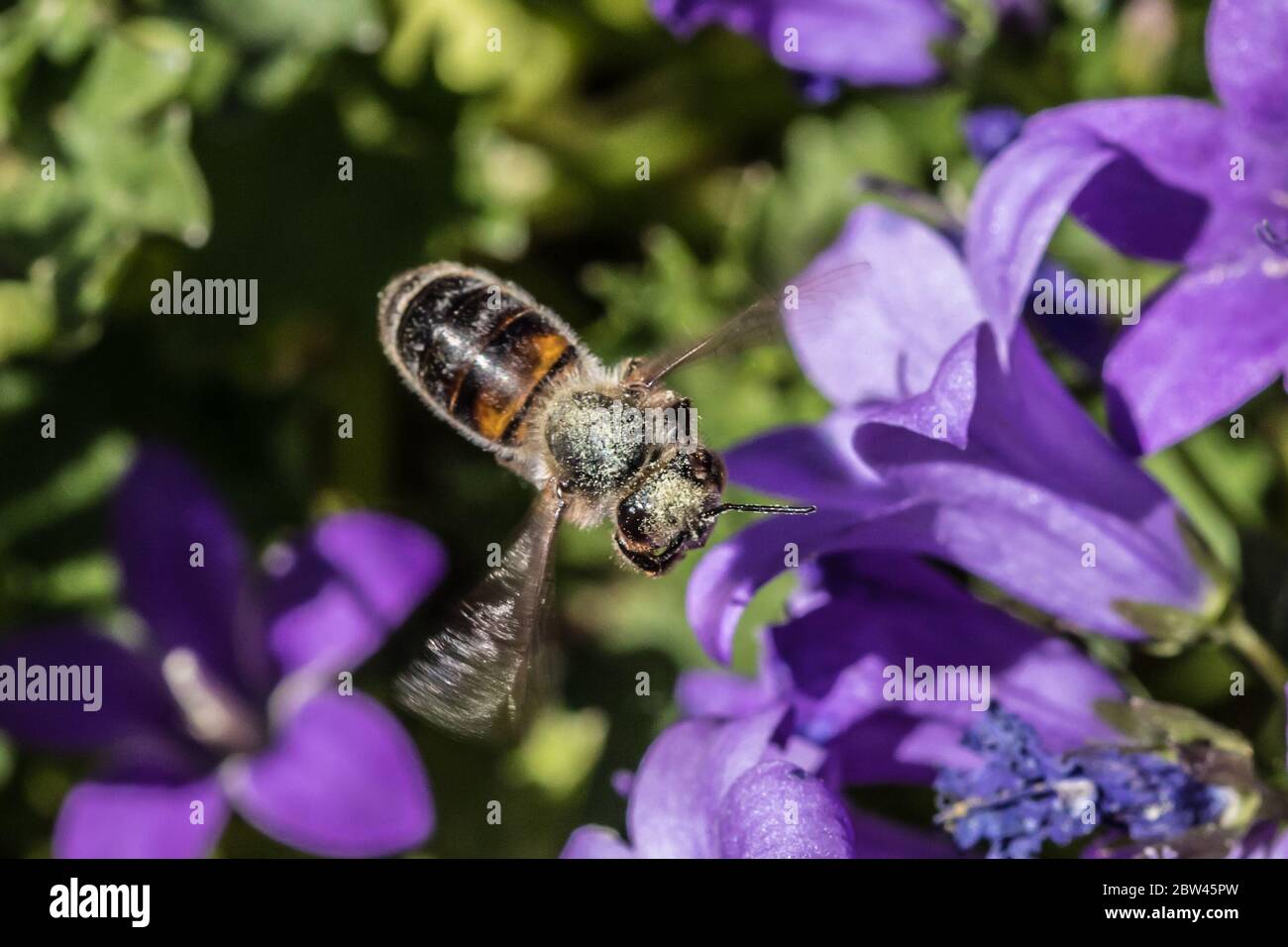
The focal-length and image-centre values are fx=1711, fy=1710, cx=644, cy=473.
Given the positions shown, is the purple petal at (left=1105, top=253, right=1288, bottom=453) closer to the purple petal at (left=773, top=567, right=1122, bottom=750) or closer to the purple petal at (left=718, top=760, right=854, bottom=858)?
the purple petal at (left=773, top=567, right=1122, bottom=750)

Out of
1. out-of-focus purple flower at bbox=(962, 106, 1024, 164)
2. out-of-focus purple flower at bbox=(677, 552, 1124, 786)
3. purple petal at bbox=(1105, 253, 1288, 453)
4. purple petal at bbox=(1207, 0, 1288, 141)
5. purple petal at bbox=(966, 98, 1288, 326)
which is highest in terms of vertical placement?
out-of-focus purple flower at bbox=(962, 106, 1024, 164)

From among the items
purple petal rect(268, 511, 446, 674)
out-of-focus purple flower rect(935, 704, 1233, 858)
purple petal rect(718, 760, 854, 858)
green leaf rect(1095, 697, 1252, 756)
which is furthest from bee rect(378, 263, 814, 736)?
purple petal rect(268, 511, 446, 674)

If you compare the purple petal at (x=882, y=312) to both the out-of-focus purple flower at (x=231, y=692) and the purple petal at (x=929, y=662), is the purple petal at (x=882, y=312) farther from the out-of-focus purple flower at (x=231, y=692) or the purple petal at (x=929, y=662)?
the out-of-focus purple flower at (x=231, y=692)

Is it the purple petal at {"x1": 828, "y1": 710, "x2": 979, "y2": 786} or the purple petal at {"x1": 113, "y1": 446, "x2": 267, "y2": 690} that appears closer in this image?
the purple petal at {"x1": 828, "y1": 710, "x2": 979, "y2": 786}

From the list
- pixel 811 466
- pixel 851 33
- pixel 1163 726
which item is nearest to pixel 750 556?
pixel 811 466

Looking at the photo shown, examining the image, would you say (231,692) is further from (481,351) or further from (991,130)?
(991,130)
